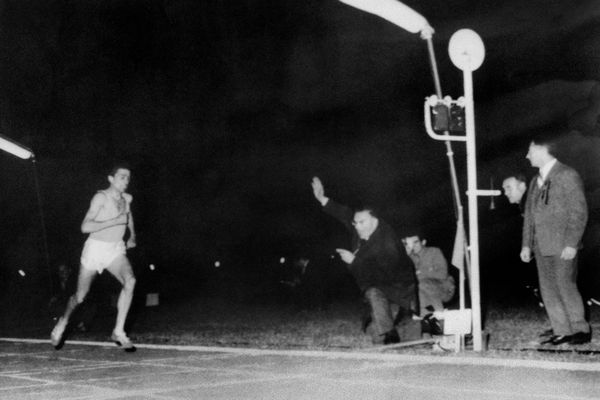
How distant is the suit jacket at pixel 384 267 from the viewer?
782cm

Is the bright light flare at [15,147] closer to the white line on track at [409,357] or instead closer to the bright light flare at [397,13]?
the white line on track at [409,357]

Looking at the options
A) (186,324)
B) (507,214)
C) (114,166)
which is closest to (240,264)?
(507,214)

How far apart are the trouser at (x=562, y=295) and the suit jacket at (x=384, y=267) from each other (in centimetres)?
143

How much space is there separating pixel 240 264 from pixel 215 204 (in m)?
2.61

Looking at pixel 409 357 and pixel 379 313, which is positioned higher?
pixel 379 313

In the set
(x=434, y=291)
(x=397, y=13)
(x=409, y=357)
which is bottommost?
(x=409, y=357)

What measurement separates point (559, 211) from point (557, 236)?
0.77 feet

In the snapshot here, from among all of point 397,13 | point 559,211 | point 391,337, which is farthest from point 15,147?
point 559,211

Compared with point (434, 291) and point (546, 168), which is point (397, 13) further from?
point (434, 291)

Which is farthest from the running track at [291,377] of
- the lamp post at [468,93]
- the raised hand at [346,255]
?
the raised hand at [346,255]

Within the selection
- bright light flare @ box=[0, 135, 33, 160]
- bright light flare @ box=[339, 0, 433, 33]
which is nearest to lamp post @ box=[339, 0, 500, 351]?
bright light flare @ box=[339, 0, 433, 33]

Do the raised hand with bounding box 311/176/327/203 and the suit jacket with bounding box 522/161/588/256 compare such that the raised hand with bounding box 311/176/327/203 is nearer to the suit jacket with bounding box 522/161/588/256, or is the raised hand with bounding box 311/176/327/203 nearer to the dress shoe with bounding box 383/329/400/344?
the dress shoe with bounding box 383/329/400/344

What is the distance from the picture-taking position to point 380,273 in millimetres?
7820

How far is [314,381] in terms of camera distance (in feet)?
16.5
